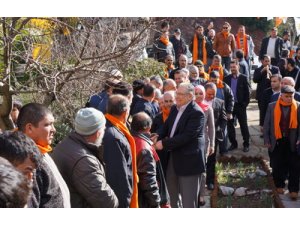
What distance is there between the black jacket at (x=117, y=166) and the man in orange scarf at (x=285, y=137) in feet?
12.9

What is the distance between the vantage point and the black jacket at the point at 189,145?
6426mm

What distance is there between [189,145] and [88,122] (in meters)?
2.39

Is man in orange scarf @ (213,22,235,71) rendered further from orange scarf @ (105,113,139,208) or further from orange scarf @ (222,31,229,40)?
orange scarf @ (105,113,139,208)

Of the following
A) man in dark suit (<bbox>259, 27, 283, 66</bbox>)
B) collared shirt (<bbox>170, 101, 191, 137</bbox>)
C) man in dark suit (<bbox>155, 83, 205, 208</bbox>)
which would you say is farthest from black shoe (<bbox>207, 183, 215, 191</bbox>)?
man in dark suit (<bbox>259, 27, 283, 66</bbox>)

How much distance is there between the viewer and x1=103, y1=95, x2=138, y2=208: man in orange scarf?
15.4ft

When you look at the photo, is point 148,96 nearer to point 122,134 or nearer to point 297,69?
point 122,134

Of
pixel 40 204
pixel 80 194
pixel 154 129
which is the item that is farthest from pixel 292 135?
pixel 40 204

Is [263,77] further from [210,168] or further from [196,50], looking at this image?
[210,168]

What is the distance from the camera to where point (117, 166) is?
4.71 meters

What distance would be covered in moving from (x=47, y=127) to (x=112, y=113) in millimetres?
1095

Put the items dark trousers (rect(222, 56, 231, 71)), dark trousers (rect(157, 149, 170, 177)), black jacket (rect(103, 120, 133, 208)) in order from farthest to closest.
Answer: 1. dark trousers (rect(222, 56, 231, 71))
2. dark trousers (rect(157, 149, 170, 177))
3. black jacket (rect(103, 120, 133, 208))

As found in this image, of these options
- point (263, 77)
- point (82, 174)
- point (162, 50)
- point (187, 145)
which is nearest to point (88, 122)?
point (82, 174)

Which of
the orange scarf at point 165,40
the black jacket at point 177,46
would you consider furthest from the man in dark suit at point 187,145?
the black jacket at point 177,46

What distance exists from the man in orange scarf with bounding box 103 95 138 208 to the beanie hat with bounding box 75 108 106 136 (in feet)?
1.35
